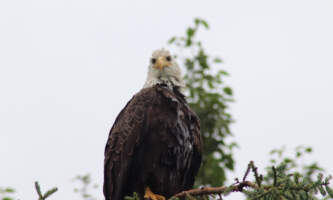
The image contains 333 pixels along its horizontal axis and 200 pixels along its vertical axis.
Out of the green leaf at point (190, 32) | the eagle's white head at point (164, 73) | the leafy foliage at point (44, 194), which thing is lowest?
the leafy foliage at point (44, 194)

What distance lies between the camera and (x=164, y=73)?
637cm

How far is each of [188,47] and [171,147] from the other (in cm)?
302

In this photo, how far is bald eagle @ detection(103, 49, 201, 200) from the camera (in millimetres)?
5215

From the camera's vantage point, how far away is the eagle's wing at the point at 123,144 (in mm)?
5215

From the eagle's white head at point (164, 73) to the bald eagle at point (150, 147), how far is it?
0.68m

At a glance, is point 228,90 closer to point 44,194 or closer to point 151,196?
point 151,196

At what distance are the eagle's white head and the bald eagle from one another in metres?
0.68

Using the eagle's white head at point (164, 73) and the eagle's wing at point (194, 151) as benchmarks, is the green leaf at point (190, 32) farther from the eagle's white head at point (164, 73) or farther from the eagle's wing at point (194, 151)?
the eagle's wing at point (194, 151)

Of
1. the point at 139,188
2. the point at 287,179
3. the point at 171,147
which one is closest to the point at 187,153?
the point at 171,147

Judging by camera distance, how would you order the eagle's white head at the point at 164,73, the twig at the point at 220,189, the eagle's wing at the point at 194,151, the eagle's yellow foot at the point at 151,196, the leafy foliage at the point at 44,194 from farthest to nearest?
the eagle's white head at the point at 164,73
the eagle's wing at the point at 194,151
the eagle's yellow foot at the point at 151,196
the twig at the point at 220,189
the leafy foliage at the point at 44,194

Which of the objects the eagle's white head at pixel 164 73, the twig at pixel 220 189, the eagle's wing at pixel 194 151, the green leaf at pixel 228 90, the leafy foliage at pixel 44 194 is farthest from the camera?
the green leaf at pixel 228 90

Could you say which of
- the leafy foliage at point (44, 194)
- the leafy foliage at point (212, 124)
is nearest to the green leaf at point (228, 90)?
the leafy foliage at point (212, 124)

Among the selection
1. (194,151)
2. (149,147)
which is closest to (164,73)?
(194,151)

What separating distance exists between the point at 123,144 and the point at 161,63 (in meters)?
1.56
